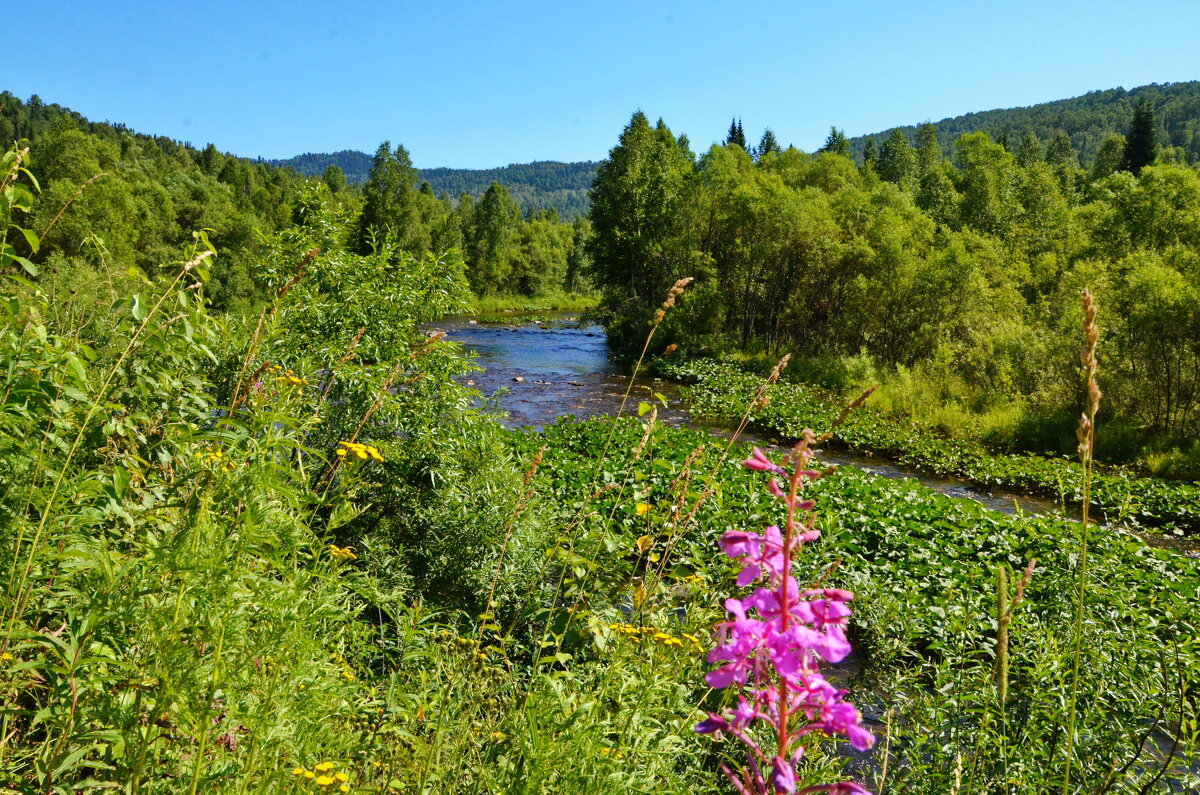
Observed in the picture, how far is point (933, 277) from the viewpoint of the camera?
826 inches

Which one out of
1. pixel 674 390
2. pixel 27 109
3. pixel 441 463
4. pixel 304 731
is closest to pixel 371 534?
pixel 441 463

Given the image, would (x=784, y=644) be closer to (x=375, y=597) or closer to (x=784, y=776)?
(x=784, y=776)

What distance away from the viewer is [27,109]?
376 ft

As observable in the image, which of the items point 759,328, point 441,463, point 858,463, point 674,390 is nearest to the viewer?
point 441,463

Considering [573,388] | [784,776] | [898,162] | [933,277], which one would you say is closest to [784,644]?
[784,776]

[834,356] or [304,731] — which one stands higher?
[304,731]

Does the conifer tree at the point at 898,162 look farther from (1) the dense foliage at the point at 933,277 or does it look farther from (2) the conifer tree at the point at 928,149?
(1) the dense foliage at the point at 933,277

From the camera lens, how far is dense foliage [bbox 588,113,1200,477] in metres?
14.5

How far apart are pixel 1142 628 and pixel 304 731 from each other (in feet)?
18.9

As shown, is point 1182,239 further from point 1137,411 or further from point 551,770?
point 551,770

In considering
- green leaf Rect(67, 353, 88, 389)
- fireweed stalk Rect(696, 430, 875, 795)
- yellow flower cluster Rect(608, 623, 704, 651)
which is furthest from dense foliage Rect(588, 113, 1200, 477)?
green leaf Rect(67, 353, 88, 389)

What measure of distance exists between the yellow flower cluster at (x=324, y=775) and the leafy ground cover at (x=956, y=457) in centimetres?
772

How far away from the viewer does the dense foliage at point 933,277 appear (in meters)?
14.5

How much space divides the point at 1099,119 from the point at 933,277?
574 feet
